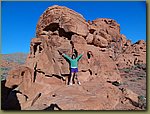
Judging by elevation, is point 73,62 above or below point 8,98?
above

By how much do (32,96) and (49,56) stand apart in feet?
3.55

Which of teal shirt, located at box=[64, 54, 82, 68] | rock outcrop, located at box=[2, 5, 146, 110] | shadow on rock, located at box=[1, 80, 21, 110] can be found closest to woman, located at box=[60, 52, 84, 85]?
teal shirt, located at box=[64, 54, 82, 68]

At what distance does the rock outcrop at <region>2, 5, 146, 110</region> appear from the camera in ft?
17.5

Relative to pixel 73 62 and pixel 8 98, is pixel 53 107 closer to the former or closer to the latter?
pixel 8 98

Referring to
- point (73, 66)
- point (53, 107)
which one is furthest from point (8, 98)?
point (73, 66)

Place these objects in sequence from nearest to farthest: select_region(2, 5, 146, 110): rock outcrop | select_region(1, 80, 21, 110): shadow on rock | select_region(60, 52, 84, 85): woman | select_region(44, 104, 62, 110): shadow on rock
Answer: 1. select_region(44, 104, 62, 110): shadow on rock
2. select_region(1, 80, 21, 110): shadow on rock
3. select_region(2, 5, 146, 110): rock outcrop
4. select_region(60, 52, 84, 85): woman

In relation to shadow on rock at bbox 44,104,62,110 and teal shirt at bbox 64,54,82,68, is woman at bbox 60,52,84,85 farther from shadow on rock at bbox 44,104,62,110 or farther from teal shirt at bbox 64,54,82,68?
shadow on rock at bbox 44,104,62,110

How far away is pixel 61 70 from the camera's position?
6066 mm

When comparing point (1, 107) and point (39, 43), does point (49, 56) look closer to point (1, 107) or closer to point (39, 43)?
point (39, 43)

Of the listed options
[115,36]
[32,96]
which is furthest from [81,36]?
[115,36]

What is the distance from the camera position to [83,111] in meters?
4.53

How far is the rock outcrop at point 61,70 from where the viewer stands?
5.32 m

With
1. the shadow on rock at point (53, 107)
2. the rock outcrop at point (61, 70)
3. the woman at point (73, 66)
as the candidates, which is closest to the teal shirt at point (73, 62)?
the woman at point (73, 66)

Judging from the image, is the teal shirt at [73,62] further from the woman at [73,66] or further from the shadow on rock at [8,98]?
the shadow on rock at [8,98]
